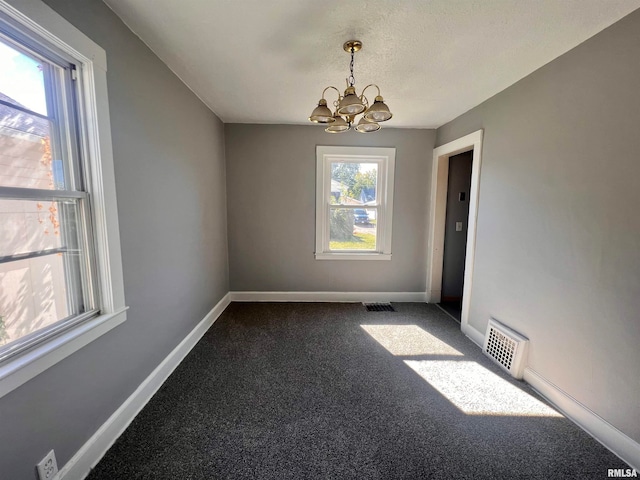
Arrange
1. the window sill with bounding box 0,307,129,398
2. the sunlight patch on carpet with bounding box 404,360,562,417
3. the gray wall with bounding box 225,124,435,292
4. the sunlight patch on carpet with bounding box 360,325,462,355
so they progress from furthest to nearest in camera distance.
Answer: the gray wall with bounding box 225,124,435,292 → the sunlight patch on carpet with bounding box 360,325,462,355 → the sunlight patch on carpet with bounding box 404,360,562,417 → the window sill with bounding box 0,307,129,398

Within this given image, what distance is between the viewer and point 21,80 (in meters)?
1.12

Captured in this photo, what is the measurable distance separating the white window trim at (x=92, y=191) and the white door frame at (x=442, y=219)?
10.0 ft

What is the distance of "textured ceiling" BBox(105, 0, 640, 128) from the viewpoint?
1.41 metres

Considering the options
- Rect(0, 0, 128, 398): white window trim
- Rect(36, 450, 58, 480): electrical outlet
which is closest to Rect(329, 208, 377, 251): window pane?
Rect(0, 0, 128, 398): white window trim

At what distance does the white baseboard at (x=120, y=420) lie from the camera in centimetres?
128

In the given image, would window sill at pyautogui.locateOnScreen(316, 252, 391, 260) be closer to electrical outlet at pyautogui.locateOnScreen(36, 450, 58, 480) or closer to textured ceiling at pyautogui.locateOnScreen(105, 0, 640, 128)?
textured ceiling at pyautogui.locateOnScreen(105, 0, 640, 128)

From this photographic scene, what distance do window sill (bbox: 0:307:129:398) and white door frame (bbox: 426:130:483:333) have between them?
3.11m

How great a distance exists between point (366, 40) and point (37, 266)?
2210 mm

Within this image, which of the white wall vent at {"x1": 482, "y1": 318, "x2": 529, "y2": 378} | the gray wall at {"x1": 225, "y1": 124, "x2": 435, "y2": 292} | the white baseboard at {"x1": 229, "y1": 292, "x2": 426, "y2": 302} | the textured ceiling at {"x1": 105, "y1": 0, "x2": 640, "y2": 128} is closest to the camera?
the textured ceiling at {"x1": 105, "y1": 0, "x2": 640, "y2": 128}

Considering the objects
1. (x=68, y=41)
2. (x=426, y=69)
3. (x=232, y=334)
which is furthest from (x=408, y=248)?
(x=68, y=41)

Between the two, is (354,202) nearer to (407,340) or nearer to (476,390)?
(407,340)

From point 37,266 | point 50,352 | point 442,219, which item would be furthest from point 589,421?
point 37,266

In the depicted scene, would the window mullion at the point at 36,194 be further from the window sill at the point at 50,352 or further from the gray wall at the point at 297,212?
the gray wall at the point at 297,212

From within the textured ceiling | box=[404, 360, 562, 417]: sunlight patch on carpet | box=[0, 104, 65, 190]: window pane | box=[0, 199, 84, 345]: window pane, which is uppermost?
the textured ceiling
